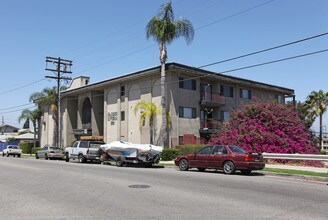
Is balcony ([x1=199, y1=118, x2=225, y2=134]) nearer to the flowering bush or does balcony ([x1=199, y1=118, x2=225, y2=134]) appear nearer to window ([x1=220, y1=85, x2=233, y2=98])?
window ([x1=220, y1=85, x2=233, y2=98])

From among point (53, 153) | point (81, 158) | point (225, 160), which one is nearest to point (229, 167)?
point (225, 160)

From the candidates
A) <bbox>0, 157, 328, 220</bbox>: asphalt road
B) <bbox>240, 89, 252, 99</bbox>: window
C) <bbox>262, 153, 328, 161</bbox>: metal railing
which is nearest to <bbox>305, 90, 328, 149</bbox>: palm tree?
<bbox>240, 89, 252, 99</bbox>: window

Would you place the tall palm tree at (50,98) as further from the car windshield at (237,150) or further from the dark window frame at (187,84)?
the car windshield at (237,150)

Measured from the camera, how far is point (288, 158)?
22219mm

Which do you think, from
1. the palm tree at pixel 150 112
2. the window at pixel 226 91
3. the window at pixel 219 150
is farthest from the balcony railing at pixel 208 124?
the window at pixel 219 150

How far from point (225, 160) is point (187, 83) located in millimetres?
17716

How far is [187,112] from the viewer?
3478 centimetres

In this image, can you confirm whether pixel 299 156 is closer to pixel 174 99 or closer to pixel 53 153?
pixel 174 99

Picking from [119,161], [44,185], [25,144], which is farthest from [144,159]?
[25,144]

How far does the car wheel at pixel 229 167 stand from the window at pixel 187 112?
16144 mm

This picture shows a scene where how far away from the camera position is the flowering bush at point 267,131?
83.7 feet

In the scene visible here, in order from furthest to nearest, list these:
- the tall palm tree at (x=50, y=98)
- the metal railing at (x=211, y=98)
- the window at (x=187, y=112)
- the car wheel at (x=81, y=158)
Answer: the tall palm tree at (x=50, y=98) < the metal railing at (x=211, y=98) < the window at (x=187, y=112) < the car wheel at (x=81, y=158)

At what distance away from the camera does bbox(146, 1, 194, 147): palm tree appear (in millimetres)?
30406

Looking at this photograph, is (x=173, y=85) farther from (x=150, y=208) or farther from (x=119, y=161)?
(x=150, y=208)
